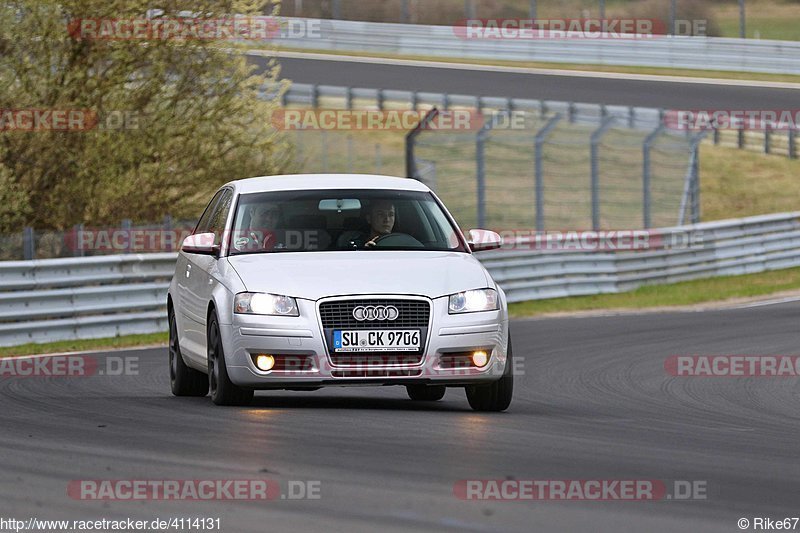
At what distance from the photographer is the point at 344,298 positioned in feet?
33.4

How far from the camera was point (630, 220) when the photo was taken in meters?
35.2

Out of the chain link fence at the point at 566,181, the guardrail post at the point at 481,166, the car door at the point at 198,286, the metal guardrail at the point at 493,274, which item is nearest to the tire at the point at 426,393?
the car door at the point at 198,286

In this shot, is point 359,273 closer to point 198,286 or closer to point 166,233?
point 198,286

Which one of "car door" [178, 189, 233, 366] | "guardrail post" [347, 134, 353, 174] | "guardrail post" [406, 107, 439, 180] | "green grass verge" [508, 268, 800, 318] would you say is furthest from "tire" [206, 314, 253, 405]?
"guardrail post" [347, 134, 353, 174]

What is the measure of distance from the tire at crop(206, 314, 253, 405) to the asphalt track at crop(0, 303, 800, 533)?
17cm

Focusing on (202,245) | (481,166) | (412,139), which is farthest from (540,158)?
(202,245)

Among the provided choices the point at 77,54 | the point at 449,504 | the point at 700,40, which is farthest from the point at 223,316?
the point at 700,40

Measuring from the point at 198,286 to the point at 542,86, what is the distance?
111 ft

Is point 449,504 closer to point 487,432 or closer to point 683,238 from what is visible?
point 487,432

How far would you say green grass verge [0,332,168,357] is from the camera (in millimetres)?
17594

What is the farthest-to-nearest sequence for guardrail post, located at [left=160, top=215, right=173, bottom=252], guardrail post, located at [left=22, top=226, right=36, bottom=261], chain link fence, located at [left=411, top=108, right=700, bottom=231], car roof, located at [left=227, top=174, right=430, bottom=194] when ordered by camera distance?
chain link fence, located at [left=411, top=108, right=700, bottom=231] < guardrail post, located at [left=160, top=215, right=173, bottom=252] < guardrail post, located at [left=22, top=226, right=36, bottom=261] < car roof, located at [left=227, top=174, right=430, bottom=194]

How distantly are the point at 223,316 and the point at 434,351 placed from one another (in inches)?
53.2

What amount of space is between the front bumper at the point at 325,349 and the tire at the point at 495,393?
11.2 inches

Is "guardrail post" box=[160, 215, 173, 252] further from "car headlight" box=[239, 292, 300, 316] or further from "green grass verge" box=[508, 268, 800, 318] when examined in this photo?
"car headlight" box=[239, 292, 300, 316]
